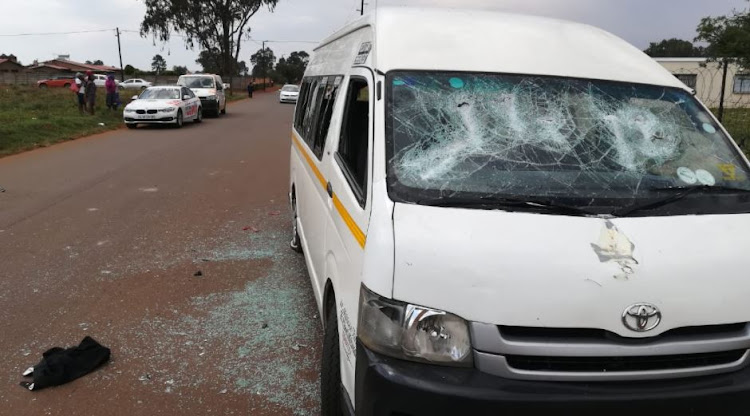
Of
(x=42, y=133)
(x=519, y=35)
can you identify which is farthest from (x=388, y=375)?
(x=42, y=133)

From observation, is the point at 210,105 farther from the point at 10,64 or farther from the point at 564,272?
the point at 10,64

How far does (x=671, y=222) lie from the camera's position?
2439 mm

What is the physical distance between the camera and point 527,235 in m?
2.29

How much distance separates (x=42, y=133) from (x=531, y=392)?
17.1 m

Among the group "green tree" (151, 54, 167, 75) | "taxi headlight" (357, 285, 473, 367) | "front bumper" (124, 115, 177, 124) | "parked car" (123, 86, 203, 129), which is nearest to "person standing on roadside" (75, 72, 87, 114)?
"parked car" (123, 86, 203, 129)

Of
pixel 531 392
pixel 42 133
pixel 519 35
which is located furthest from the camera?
pixel 42 133

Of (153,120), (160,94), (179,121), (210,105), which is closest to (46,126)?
(153,120)

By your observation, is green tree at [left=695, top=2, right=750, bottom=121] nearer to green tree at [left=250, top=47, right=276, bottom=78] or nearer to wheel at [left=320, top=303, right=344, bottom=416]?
wheel at [left=320, top=303, right=344, bottom=416]

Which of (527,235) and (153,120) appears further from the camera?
(153,120)

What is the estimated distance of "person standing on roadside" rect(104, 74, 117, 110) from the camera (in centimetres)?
2245

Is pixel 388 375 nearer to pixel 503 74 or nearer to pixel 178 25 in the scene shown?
pixel 503 74

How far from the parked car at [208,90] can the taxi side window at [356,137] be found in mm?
23134

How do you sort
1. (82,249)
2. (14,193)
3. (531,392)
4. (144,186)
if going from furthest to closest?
(144,186)
(14,193)
(82,249)
(531,392)

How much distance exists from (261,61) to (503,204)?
91858 millimetres
